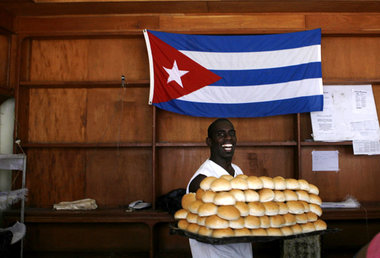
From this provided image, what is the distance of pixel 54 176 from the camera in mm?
3650

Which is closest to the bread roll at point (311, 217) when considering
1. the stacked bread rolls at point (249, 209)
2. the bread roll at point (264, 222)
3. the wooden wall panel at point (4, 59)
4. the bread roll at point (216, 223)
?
the stacked bread rolls at point (249, 209)

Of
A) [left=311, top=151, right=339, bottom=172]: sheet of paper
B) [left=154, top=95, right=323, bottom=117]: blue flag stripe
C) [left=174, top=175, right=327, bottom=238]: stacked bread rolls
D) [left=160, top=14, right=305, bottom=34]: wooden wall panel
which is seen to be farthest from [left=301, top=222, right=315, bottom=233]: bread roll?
[left=160, top=14, right=305, bottom=34]: wooden wall panel

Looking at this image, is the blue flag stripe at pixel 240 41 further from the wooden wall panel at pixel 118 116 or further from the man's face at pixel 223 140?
the man's face at pixel 223 140

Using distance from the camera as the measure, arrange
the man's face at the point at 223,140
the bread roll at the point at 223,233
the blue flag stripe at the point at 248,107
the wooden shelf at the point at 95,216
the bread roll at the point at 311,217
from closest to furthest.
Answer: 1. the bread roll at the point at 223,233
2. the bread roll at the point at 311,217
3. the man's face at the point at 223,140
4. the wooden shelf at the point at 95,216
5. the blue flag stripe at the point at 248,107

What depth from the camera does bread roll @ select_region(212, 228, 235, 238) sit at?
4.90 feet

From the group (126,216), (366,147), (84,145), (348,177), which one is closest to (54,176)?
(84,145)

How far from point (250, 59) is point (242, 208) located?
2211mm

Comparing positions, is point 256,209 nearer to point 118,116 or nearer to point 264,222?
point 264,222

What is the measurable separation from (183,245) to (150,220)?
704 millimetres

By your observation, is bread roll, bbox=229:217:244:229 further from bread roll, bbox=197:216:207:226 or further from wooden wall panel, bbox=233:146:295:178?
wooden wall panel, bbox=233:146:295:178

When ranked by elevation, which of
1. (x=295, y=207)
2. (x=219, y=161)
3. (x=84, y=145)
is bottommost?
(x=295, y=207)

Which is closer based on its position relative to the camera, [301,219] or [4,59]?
[301,219]

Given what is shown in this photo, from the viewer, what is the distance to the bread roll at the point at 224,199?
1.58 metres

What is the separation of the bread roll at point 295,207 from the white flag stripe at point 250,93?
183cm
